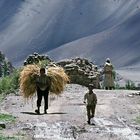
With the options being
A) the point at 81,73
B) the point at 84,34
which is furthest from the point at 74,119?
the point at 84,34

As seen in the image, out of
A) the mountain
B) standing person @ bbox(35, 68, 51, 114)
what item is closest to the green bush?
standing person @ bbox(35, 68, 51, 114)

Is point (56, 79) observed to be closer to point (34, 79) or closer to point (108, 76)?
point (34, 79)

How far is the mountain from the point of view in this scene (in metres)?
161

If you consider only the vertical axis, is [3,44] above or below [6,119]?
above

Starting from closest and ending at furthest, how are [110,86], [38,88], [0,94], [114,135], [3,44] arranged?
1. [114,135]
2. [38,88]
3. [0,94]
4. [110,86]
5. [3,44]

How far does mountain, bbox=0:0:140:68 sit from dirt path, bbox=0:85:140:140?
11735 cm

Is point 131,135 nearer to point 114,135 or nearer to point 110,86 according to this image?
point 114,135

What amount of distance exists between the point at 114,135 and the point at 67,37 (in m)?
173

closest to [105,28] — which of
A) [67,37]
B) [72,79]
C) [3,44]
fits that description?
[67,37]

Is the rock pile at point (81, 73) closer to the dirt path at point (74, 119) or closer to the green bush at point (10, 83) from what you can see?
the green bush at point (10, 83)

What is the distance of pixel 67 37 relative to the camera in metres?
191

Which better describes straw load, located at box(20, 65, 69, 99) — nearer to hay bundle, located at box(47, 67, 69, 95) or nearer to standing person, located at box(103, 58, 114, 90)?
hay bundle, located at box(47, 67, 69, 95)

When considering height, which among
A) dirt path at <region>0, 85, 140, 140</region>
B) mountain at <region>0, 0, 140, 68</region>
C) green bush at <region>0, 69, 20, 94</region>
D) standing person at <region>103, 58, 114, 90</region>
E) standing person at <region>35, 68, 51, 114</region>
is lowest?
dirt path at <region>0, 85, 140, 140</region>

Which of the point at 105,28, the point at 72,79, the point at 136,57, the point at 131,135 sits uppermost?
the point at 105,28
